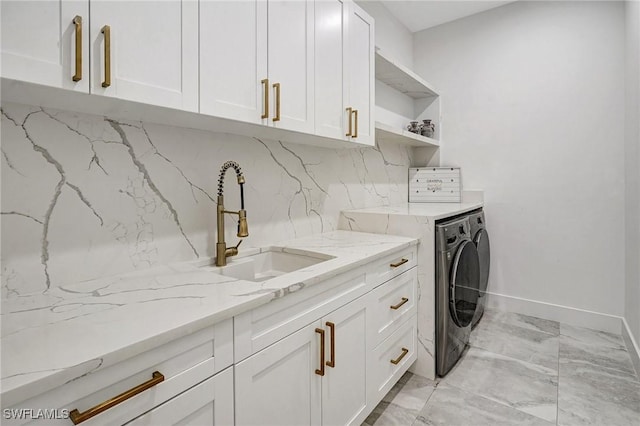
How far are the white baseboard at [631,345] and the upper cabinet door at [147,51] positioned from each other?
2.80m

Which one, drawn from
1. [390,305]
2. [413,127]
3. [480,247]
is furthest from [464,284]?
[413,127]

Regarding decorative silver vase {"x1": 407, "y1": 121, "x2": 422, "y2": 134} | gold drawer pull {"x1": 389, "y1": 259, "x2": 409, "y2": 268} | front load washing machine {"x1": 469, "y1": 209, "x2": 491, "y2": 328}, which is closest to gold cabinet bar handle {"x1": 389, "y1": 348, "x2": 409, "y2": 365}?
gold drawer pull {"x1": 389, "y1": 259, "x2": 409, "y2": 268}

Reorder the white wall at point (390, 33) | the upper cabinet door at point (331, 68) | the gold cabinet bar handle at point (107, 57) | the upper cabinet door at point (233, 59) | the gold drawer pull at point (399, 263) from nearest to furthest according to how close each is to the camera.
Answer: the gold cabinet bar handle at point (107, 57) < the upper cabinet door at point (233, 59) < the upper cabinet door at point (331, 68) < the gold drawer pull at point (399, 263) < the white wall at point (390, 33)

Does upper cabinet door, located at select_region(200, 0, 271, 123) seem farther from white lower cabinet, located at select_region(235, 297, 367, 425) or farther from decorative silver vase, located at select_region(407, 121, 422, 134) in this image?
decorative silver vase, located at select_region(407, 121, 422, 134)

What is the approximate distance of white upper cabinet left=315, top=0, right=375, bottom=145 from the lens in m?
1.62

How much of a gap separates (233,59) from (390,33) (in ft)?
7.61

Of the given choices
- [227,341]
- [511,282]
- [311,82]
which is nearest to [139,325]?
[227,341]

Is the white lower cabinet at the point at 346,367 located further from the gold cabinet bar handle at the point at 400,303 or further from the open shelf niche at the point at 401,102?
the open shelf niche at the point at 401,102

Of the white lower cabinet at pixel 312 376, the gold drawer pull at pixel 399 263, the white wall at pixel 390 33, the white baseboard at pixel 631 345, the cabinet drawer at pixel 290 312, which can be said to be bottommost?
the white baseboard at pixel 631 345

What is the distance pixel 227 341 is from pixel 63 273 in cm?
62

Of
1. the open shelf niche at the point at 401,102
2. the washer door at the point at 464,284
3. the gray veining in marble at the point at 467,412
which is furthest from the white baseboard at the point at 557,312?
the open shelf niche at the point at 401,102

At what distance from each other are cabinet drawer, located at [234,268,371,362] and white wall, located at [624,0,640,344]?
1.93 m

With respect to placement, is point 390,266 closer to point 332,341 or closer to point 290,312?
point 332,341

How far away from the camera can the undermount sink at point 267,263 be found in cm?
154
